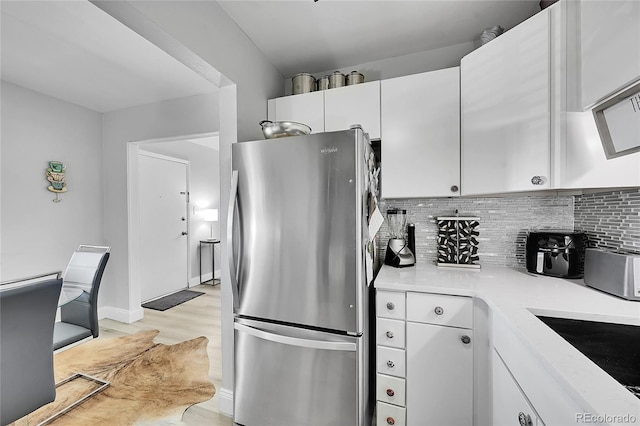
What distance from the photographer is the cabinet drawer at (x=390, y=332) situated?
143 cm

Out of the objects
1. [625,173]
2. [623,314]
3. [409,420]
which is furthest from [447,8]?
[409,420]

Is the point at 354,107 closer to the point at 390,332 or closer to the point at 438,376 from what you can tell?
the point at 390,332

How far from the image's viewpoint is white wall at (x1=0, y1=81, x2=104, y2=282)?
2.53 meters

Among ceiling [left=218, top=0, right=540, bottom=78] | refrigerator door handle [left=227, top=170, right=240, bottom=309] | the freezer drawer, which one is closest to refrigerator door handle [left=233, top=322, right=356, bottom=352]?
the freezer drawer

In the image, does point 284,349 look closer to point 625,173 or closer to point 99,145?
point 625,173

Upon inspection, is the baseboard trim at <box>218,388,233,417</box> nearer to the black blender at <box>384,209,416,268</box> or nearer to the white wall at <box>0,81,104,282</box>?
the black blender at <box>384,209,416,268</box>

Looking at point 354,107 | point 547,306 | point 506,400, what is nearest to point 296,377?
point 506,400

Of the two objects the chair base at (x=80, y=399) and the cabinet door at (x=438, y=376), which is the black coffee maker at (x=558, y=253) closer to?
the cabinet door at (x=438, y=376)

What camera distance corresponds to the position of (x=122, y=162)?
3.24 metres

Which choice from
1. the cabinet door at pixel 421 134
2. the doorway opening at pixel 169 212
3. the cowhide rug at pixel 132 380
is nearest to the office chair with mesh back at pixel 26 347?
the cowhide rug at pixel 132 380

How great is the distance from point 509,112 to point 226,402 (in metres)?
2.35

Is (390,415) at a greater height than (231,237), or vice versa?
(231,237)

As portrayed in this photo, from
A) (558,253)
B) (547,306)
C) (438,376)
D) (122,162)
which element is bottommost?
(438,376)

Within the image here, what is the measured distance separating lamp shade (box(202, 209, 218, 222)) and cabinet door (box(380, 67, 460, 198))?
12.4ft
